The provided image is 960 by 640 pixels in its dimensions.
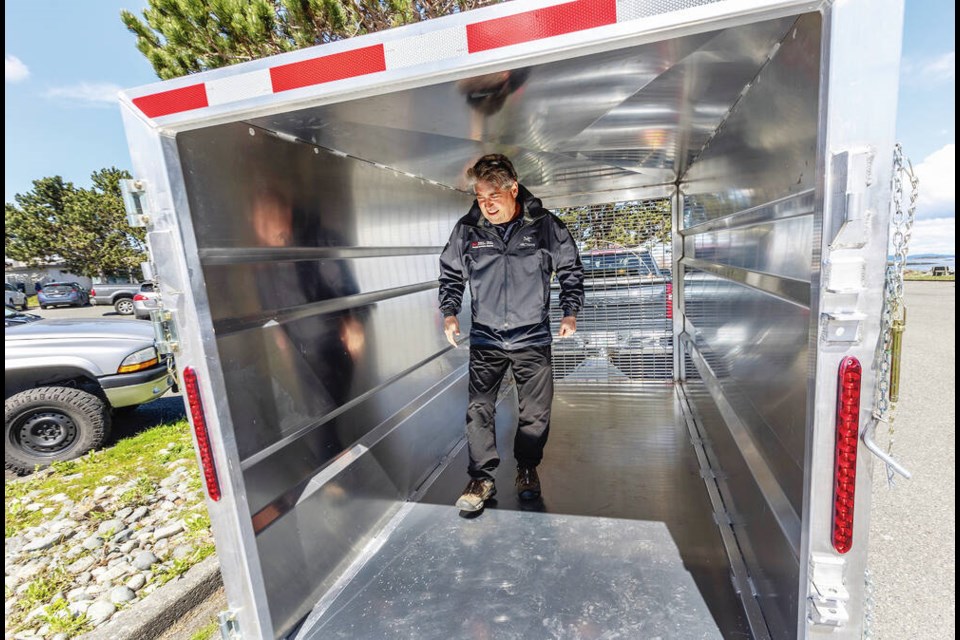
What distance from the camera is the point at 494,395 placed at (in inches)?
116

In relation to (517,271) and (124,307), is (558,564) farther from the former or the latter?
(124,307)

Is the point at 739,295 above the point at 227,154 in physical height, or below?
below

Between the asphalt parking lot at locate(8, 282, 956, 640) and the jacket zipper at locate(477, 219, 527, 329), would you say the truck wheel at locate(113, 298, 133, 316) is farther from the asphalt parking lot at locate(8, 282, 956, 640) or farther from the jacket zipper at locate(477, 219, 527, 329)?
the jacket zipper at locate(477, 219, 527, 329)

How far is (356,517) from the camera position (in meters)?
2.53

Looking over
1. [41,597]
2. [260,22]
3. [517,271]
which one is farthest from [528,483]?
[260,22]

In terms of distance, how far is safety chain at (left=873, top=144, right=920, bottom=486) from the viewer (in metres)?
1.15

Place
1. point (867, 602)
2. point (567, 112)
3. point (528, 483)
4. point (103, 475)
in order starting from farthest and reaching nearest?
point (103, 475) < point (528, 483) < point (567, 112) < point (867, 602)

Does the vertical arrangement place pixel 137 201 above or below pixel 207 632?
above

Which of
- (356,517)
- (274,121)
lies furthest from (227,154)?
(356,517)

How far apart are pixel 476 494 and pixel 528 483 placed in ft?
1.17

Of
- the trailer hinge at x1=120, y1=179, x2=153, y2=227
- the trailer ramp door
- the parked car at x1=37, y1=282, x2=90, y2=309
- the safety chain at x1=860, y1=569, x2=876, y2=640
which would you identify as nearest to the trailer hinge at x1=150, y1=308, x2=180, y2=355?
the trailer hinge at x1=120, y1=179, x2=153, y2=227

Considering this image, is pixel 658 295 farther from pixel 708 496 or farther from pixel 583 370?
pixel 708 496

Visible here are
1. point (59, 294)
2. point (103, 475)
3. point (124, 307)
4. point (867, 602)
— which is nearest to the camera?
point (867, 602)

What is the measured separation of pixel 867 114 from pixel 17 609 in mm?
4138
